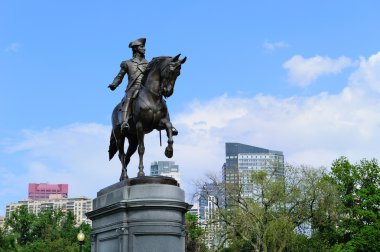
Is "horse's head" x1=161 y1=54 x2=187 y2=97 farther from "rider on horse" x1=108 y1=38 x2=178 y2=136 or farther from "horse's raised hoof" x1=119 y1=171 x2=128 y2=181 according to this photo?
"horse's raised hoof" x1=119 y1=171 x2=128 y2=181

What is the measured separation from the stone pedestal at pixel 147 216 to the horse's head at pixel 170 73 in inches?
84.3

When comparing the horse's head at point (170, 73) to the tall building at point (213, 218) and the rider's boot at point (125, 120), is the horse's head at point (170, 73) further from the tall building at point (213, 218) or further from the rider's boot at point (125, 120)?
the tall building at point (213, 218)

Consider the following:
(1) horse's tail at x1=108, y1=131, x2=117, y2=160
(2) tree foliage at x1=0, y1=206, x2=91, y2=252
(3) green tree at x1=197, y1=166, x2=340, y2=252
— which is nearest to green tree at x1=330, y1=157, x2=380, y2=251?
(3) green tree at x1=197, y1=166, x2=340, y2=252

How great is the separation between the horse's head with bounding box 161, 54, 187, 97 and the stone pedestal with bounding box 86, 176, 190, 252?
2.14 metres

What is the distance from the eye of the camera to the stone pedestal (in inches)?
537

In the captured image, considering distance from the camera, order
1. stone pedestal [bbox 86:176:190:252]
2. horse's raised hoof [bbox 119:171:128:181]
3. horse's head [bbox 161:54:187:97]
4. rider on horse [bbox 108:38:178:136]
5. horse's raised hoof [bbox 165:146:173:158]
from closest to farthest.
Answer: stone pedestal [bbox 86:176:190:252], horse's head [bbox 161:54:187:97], horse's raised hoof [bbox 165:146:173:158], rider on horse [bbox 108:38:178:136], horse's raised hoof [bbox 119:171:128:181]

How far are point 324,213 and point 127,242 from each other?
34033 millimetres

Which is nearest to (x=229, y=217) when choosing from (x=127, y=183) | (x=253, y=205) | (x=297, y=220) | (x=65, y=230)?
(x=253, y=205)

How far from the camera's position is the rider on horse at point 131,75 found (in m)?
15.0

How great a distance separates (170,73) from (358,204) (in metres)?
38.9

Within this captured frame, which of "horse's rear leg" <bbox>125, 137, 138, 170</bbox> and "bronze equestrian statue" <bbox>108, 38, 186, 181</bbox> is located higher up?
"bronze equestrian statue" <bbox>108, 38, 186, 181</bbox>

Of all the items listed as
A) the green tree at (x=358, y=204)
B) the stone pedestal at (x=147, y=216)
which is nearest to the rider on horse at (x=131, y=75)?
the stone pedestal at (x=147, y=216)

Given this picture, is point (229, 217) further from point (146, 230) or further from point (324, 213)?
point (146, 230)

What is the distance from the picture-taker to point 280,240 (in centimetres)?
4312
